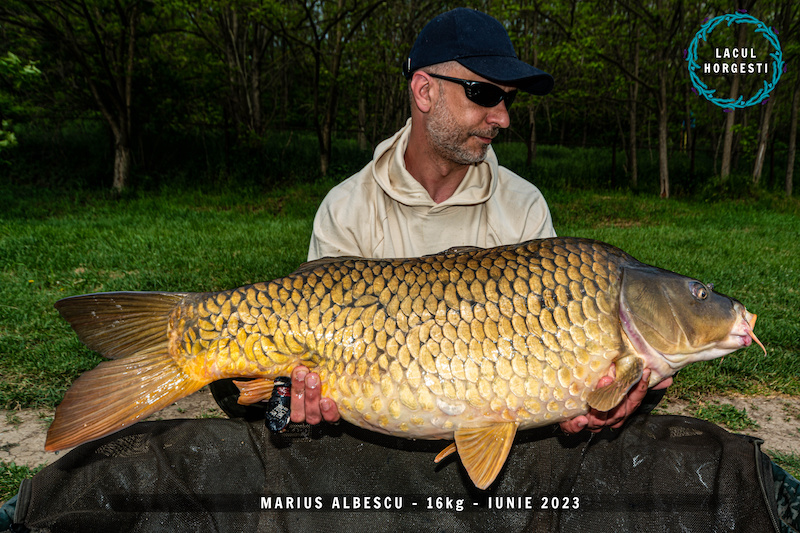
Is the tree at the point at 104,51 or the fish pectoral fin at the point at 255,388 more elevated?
the tree at the point at 104,51

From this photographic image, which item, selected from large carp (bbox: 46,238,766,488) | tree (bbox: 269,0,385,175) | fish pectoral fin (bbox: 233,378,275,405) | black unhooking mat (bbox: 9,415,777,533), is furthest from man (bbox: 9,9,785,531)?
tree (bbox: 269,0,385,175)

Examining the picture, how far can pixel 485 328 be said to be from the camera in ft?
4.19

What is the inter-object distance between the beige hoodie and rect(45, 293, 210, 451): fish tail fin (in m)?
0.71

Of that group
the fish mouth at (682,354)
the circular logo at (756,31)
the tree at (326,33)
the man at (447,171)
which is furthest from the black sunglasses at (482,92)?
the circular logo at (756,31)

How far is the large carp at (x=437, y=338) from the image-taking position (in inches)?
50.0

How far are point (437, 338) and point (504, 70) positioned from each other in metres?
0.92

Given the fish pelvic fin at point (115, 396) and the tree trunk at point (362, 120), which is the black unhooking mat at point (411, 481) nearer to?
the fish pelvic fin at point (115, 396)

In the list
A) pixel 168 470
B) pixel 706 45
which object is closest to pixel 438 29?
pixel 168 470

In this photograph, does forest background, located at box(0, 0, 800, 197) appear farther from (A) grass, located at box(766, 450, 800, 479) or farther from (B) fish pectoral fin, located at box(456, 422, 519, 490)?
(B) fish pectoral fin, located at box(456, 422, 519, 490)

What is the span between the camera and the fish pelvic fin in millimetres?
1225

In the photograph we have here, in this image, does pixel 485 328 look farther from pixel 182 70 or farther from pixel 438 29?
pixel 182 70

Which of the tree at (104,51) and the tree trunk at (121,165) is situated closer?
the tree at (104,51)

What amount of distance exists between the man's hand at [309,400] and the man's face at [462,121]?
896mm

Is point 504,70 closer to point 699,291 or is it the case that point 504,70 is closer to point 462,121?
point 462,121
